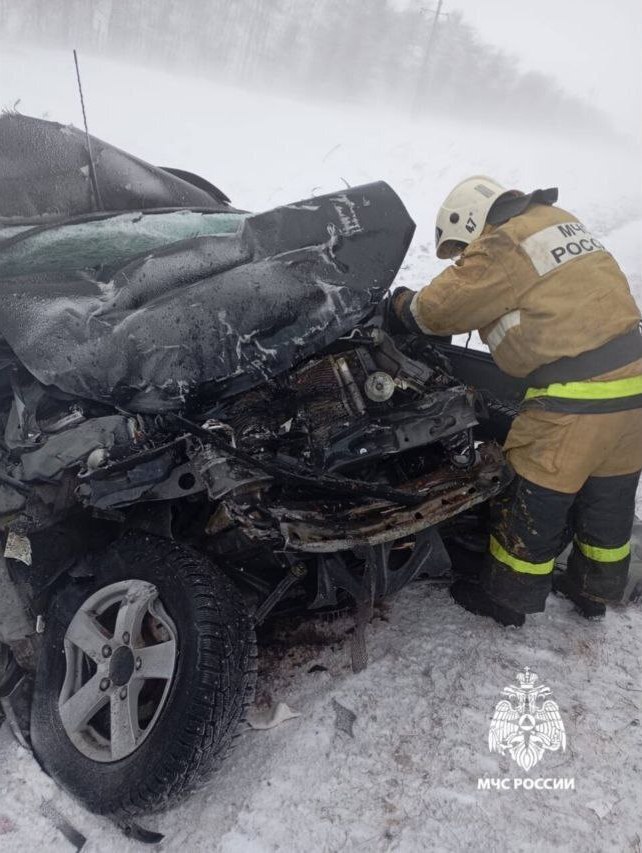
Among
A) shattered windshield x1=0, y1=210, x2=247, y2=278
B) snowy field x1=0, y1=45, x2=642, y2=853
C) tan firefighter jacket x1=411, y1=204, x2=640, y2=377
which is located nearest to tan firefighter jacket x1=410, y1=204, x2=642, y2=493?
tan firefighter jacket x1=411, y1=204, x2=640, y2=377

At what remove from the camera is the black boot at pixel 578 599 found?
282 centimetres

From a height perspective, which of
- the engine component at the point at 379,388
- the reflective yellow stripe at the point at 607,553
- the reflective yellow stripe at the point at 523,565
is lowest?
the reflective yellow stripe at the point at 523,565

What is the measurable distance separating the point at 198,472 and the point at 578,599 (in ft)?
6.16

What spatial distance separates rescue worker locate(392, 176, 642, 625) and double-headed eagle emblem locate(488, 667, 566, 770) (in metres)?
0.38

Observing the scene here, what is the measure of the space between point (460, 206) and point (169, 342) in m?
1.41

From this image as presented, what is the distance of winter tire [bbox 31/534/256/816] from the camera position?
2004mm

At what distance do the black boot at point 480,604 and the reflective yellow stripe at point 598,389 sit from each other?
953mm

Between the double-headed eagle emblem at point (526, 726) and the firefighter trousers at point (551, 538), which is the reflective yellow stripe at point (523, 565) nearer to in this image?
the firefighter trousers at point (551, 538)

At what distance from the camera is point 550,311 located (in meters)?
2.43

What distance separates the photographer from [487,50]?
38031 mm

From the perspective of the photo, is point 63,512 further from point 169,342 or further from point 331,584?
point 331,584

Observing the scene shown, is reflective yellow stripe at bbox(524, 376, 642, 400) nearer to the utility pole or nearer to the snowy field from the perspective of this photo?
the snowy field

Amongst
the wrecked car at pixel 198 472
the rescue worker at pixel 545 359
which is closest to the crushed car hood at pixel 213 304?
the wrecked car at pixel 198 472

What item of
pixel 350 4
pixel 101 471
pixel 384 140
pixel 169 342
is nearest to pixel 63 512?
pixel 101 471
